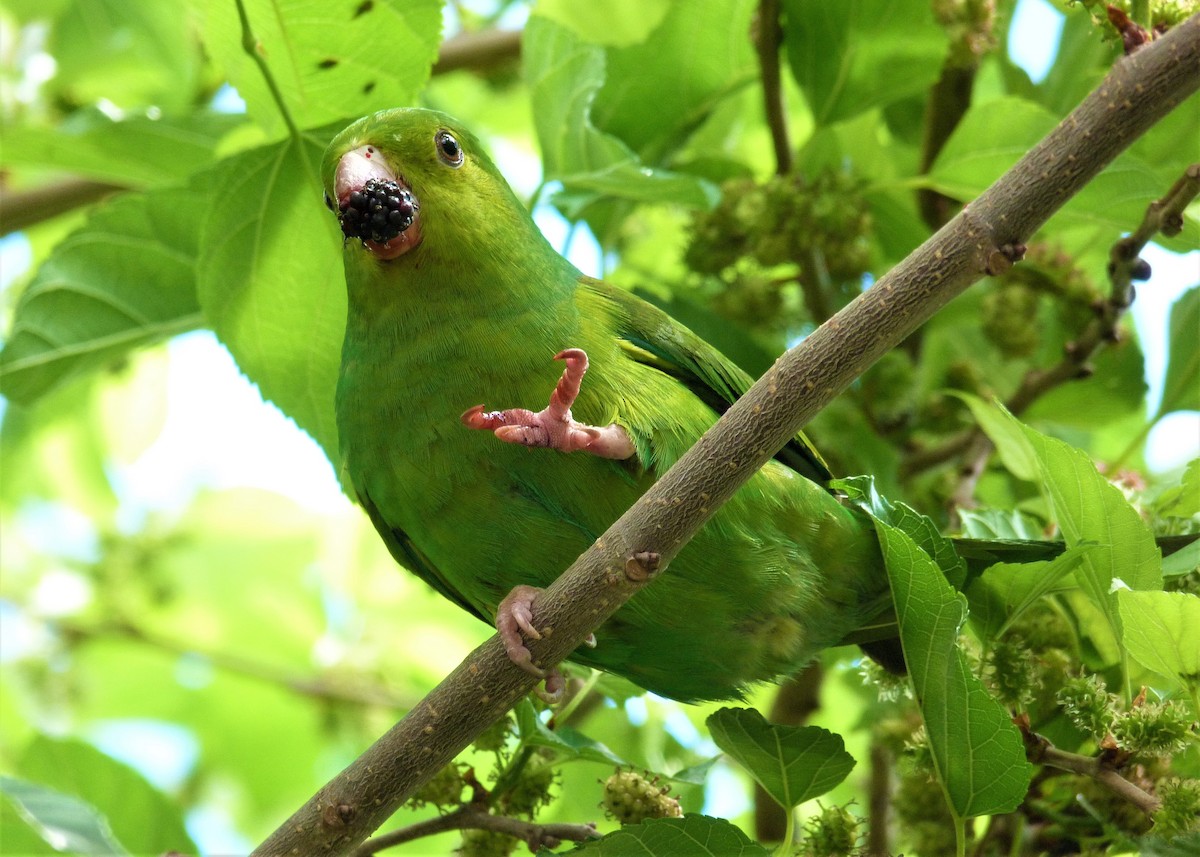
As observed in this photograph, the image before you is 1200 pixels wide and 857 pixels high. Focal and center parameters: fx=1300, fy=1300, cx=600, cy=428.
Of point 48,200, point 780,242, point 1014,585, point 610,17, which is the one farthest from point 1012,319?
point 48,200

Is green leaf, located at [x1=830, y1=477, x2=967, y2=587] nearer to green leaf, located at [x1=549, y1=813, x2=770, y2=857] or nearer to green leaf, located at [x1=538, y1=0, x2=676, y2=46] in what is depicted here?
green leaf, located at [x1=549, y1=813, x2=770, y2=857]

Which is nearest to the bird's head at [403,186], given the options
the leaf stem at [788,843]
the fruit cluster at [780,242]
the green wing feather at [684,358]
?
the green wing feather at [684,358]

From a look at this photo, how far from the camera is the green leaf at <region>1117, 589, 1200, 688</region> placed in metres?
2.07

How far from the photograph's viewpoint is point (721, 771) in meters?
4.89

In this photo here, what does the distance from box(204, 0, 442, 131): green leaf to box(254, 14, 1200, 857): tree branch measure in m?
1.37

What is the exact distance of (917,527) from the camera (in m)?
2.37

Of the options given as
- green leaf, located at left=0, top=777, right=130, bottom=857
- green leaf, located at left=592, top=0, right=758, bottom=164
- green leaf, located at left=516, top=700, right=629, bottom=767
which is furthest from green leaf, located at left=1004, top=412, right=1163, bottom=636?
green leaf, located at left=0, top=777, right=130, bottom=857

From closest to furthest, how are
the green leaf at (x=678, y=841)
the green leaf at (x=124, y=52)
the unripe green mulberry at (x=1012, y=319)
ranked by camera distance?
the green leaf at (x=678, y=841)
the unripe green mulberry at (x=1012, y=319)
the green leaf at (x=124, y=52)

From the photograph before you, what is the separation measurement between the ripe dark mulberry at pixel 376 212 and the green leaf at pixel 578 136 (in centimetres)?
60

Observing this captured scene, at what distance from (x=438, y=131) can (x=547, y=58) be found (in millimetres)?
634

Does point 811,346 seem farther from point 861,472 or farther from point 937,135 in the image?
point 937,135

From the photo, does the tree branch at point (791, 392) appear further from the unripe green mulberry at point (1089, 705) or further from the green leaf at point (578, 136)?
the green leaf at point (578, 136)

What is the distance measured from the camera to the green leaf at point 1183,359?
3189 millimetres

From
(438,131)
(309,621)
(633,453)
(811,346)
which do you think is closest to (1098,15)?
(811,346)
